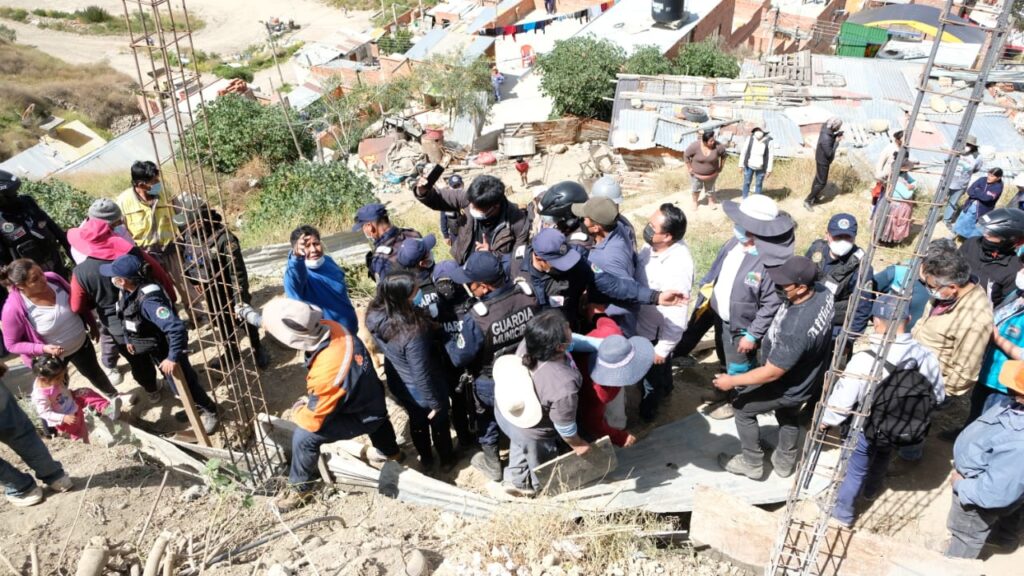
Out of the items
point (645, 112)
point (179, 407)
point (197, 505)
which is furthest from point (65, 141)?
point (197, 505)

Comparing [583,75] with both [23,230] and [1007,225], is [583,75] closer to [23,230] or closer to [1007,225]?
[1007,225]

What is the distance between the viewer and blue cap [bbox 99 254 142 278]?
4668 millimetres

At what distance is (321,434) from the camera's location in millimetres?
4172

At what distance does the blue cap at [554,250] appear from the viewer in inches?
163

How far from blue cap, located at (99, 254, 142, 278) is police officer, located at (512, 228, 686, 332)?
2.64m

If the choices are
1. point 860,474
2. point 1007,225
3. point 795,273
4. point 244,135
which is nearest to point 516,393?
point 795,273

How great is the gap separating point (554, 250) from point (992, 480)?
2685 millimetres

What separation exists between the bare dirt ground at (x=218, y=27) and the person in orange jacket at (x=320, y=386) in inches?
1617

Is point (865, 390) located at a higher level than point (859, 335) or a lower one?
lower

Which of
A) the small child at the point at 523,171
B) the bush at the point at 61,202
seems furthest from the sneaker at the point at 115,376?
the small child at the point at 523,171

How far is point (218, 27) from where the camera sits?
4691 cm

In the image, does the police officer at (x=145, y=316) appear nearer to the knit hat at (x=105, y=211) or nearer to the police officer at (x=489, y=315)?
the knit hat at (x=105, y=211)

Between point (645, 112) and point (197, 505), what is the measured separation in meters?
16.1

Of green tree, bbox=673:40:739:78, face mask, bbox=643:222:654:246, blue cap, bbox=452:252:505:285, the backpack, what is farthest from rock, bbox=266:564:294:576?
green tree, bbox=673:40:739:78
